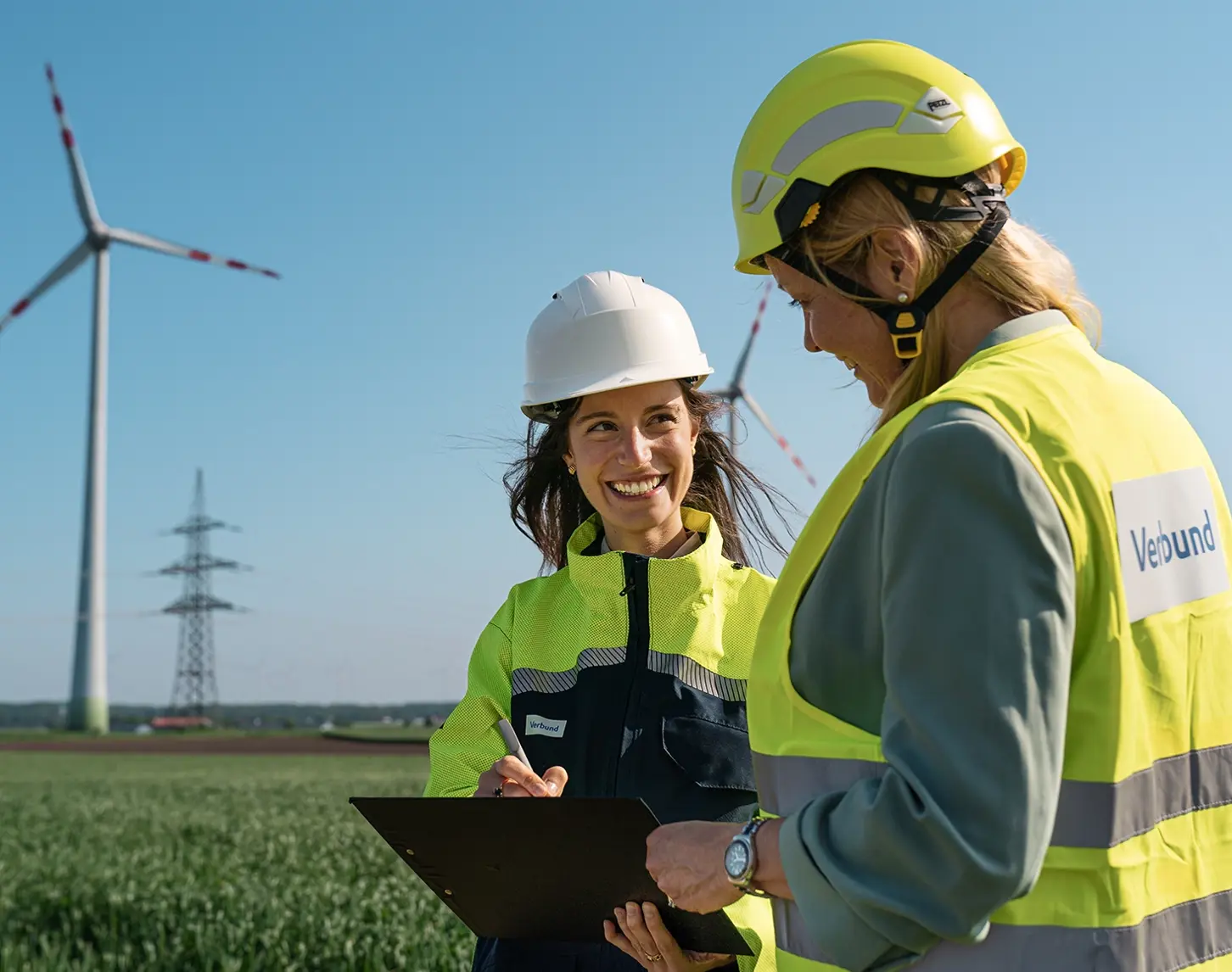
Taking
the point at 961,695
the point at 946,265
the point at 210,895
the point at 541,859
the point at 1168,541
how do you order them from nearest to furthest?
the point at 961,695, the point at 1168,541, the point at 946,265, the point at 541,859, the point at 210,895

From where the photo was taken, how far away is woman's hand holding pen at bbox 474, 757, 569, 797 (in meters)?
3.33

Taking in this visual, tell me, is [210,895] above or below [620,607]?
below

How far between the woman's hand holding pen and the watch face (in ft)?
4.45

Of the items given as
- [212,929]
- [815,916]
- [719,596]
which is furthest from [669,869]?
[212,929]

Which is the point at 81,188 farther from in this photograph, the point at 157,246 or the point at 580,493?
the point at 580,493

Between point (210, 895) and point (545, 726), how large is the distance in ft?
24.8

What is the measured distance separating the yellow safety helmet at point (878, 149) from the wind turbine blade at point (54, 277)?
50443mm

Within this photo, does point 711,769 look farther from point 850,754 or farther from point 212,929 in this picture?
point 212,929

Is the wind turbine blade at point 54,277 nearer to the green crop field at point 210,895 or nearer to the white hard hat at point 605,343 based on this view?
the green crop field at point 210,895

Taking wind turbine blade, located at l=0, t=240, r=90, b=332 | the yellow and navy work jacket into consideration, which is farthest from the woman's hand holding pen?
wind turbine blade, located at l=0, t=240, r=90, b=332

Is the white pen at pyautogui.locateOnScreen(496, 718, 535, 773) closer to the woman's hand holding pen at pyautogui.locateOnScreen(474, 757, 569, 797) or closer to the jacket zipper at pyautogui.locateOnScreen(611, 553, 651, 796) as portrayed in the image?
the woman's hand holding pen at pyautogui.locateOnScreen(474, 757, 569, 797)

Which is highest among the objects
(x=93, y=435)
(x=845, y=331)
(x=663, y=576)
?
(x=93, y=435)

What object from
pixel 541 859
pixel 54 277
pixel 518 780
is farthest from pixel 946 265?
pixel 54 277

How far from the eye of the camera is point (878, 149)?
2.14 metres
